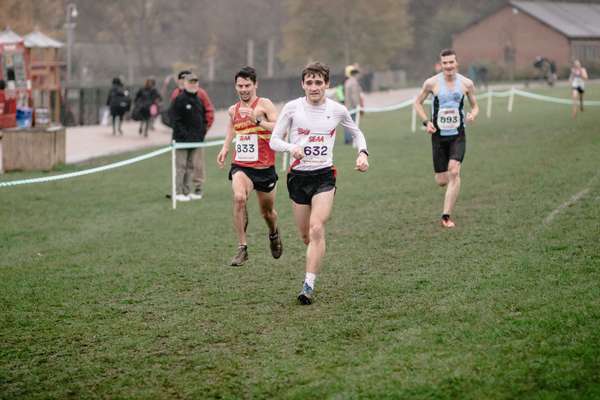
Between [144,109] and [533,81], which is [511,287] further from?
[533,81]

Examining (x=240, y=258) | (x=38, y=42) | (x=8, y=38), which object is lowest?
(x=240, y=258)

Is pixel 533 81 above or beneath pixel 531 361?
above

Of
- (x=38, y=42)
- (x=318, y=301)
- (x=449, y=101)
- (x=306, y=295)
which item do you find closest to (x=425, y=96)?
(x=449, y=101)

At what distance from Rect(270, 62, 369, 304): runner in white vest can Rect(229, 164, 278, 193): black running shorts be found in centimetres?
120

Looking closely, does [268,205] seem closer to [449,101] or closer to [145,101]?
[449,101]

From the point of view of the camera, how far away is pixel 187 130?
1487cm

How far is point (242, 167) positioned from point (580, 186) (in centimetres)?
694

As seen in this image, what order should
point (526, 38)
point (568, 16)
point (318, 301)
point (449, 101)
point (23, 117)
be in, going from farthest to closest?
1. point (568, 16)
2. point (526, 38)
3. point (23, 117)
4. point (449, 101)
5. point (318, 301)

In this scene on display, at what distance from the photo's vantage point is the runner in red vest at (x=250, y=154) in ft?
30.3

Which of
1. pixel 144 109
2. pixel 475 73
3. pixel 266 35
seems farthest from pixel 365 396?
pixel 266 35

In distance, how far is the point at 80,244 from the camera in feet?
37.9

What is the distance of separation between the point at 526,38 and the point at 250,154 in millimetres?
78642

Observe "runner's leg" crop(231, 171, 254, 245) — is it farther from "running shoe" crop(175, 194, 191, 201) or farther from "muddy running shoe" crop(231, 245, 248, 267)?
"running shoe" crop(175, 194, 191, 201)

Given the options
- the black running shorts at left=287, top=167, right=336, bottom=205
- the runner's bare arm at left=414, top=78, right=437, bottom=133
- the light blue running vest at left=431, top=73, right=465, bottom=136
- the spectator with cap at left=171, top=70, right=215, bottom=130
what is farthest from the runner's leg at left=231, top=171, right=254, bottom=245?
the spectator with cap at left=171, top=70, right=215, bottom=130
